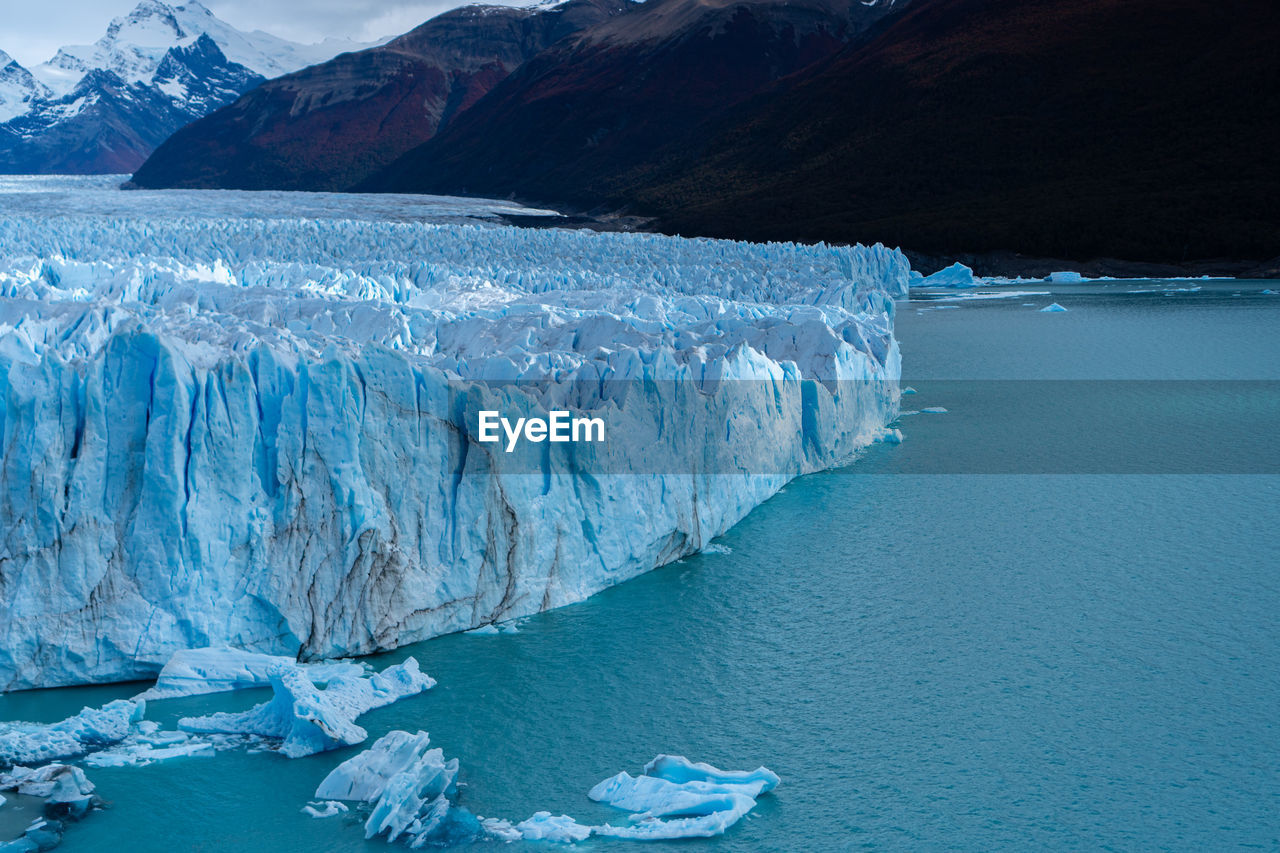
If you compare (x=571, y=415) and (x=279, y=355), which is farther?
(x=571, y=415)

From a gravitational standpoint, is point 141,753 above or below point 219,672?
below

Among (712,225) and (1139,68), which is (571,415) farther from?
(1139,68)

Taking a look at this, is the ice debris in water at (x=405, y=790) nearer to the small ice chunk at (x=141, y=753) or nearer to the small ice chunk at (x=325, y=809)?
the small ice chunk at (x=325, y=809)

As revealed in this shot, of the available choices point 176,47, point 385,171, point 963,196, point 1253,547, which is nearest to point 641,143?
point 385,171

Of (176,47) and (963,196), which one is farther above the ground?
(176,47)

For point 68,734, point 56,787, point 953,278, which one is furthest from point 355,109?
point 56,787
